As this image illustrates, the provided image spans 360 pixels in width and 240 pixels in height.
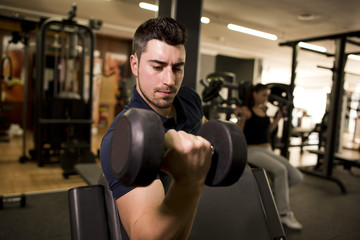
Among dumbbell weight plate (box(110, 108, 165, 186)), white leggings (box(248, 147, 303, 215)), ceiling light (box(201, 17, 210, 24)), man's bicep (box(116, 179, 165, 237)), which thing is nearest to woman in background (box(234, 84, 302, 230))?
white leggings (box(248, 147, 303, 215))

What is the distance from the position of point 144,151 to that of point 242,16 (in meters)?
5.20

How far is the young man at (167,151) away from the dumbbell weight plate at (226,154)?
38mm

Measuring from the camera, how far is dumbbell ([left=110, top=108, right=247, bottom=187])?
48 centimetres

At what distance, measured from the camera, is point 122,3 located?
3889 millimetres

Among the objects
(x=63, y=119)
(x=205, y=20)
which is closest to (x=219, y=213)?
(x=63, y=119)

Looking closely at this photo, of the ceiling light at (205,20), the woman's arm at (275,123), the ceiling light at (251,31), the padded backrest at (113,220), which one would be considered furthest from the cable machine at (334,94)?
the padded backrest at (113,220)

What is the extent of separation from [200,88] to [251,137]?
3843 mm

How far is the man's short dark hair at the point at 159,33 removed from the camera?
2.95 ft

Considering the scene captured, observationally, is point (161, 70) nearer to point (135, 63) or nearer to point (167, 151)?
point (135, 63)

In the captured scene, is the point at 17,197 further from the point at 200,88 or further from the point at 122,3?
the point at 200,88

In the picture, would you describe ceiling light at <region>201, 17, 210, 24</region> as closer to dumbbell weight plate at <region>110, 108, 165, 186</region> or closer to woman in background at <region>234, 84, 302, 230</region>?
woman in background at <region>234, 84, 302, 230</region>

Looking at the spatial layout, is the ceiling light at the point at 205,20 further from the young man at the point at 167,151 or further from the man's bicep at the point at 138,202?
the man's bicep at the point at 138,202

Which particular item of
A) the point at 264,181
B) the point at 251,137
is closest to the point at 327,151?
the point at 251,137

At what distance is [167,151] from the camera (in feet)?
1.78
